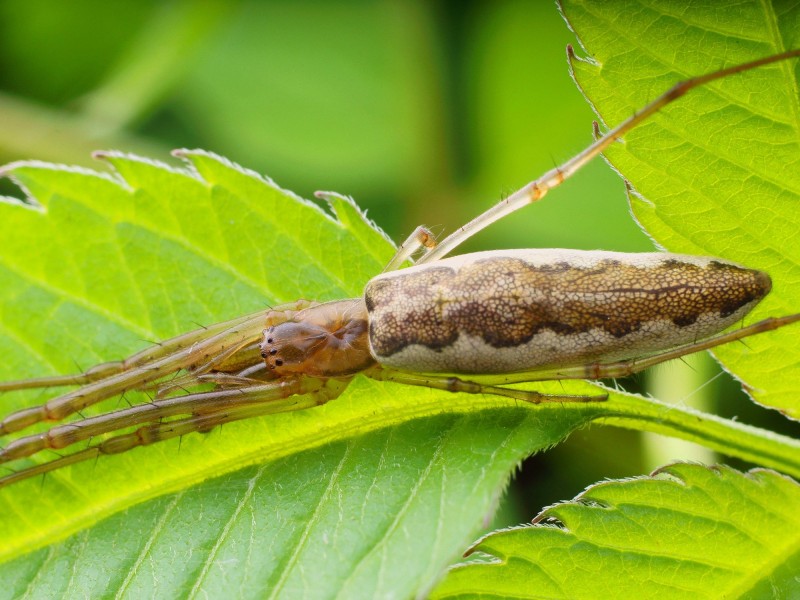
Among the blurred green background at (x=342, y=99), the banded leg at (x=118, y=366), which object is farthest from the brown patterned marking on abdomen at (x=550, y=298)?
the blurred green background at (x=342, y=99)

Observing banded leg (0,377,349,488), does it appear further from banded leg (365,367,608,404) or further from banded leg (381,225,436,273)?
banded leg (381,225,436,273)

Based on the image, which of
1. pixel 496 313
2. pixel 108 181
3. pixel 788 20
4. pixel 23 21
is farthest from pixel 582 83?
pixel 23 21

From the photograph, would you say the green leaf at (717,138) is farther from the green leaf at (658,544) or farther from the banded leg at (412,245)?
the banded leg at (412,245)

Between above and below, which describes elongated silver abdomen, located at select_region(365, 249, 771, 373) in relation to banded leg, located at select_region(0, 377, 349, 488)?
above

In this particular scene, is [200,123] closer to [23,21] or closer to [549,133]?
[23,21]

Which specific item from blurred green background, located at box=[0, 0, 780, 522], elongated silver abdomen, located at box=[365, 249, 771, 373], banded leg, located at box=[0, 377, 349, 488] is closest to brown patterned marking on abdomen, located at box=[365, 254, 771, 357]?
elongated silver abdomen, located at box=[365, 249, 771, 373]

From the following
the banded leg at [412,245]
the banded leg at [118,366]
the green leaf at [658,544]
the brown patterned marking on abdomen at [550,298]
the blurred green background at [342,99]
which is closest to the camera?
the green leaf at [658,544]

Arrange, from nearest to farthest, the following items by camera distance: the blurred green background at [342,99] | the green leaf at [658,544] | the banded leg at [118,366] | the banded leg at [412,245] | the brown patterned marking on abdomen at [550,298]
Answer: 1. the green leaf at [658,544]
2. the brown patterned marking on abdomen at [550,298]
3. the banded leg at [412,245]
4. the banded leg at [118,366]
5. the blurred green background at [342,99]
